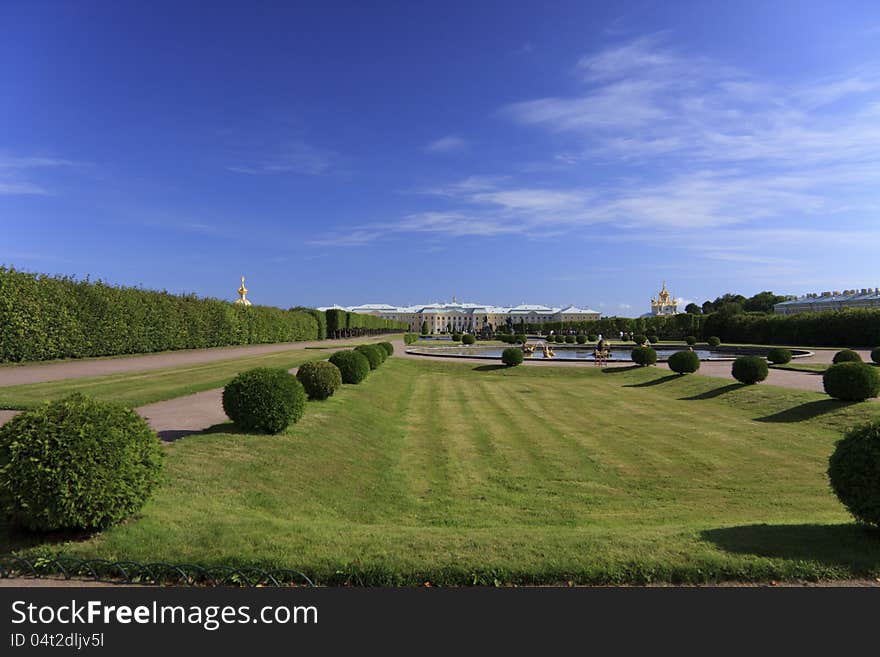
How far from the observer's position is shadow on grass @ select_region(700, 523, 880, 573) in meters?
4.68

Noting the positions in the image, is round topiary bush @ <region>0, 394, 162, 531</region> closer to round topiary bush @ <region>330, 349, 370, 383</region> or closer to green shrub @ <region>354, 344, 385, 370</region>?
round topiary bush @ <region>330, 349, 370, 383</region>

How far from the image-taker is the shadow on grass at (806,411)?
47.9ft

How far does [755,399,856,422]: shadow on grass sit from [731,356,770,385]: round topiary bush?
3.94 m

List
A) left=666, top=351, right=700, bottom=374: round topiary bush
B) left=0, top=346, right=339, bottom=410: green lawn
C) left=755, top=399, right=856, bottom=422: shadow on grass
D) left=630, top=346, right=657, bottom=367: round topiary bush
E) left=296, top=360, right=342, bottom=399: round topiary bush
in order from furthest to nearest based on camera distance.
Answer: left=630, top=346, right=657, bottom=367: round topiary bush < left=666, top=351, right=700, bottom=374: round topiary bush < left=755, top=399, right=856, bottom=422: shadow on grass < left=296, top=360, right=342, bottom=399: round topiary bush < left=0, top=346, right=339, bottom=410: green lawn

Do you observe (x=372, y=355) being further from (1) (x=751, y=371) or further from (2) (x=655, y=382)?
(1) (x=751, y=371)

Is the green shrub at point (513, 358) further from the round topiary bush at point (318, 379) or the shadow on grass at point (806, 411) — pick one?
the round topiary bush at point (318, 379)

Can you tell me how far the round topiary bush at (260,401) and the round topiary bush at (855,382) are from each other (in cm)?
1519

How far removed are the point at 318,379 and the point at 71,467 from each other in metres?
8.78

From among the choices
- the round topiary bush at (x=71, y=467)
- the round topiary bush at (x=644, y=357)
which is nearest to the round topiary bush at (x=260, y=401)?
the round topiary bush at (x=71, y=467)

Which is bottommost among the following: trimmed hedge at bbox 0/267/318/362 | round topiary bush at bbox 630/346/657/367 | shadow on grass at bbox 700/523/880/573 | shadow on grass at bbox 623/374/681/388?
shadow on grass at bbox 623/374/681/388

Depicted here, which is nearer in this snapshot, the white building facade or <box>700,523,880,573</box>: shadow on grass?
<box>700,523,880,573</box>: shadow on grass

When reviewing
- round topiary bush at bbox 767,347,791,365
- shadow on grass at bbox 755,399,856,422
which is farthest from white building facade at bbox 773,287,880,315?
shadow on grass at bbox 755,399,856,422

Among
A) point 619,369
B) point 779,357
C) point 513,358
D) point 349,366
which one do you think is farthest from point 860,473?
point 513,358

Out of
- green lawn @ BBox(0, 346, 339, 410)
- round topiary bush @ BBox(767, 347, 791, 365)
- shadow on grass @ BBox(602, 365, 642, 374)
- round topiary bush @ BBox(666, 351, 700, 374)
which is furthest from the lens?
shadow on grass @ BBox(602, 365, 642, 374)
